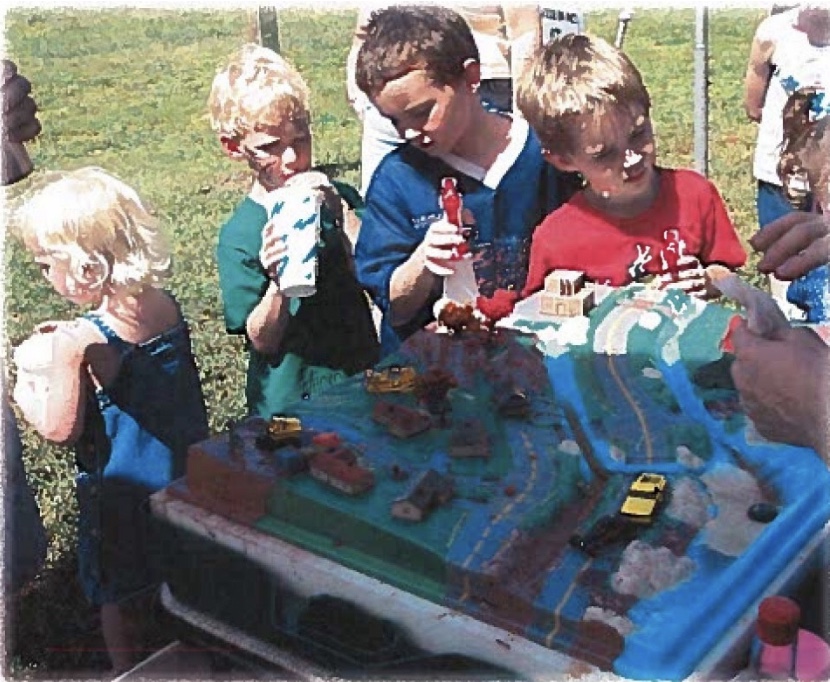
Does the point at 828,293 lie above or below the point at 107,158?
below

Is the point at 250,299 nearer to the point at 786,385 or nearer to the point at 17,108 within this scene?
the point at 17,108

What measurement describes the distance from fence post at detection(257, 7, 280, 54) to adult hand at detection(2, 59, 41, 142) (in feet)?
1.48

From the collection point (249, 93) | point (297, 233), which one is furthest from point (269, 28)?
point (297, 233)

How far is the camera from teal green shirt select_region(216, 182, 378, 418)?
248 cm

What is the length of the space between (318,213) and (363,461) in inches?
26.2

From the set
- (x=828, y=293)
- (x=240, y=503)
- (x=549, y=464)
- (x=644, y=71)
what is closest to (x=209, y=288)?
(x=240, y=503)

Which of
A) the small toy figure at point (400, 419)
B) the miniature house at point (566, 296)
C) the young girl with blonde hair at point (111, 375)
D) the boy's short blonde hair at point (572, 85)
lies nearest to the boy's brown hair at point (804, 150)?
the boy's short blonde hair at point (572, 85)

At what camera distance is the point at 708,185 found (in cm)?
264

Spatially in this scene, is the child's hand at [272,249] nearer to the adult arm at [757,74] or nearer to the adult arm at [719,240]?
the adult arm at [719,240]

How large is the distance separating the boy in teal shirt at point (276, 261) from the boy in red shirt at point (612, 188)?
0.40m

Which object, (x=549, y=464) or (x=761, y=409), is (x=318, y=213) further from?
(x=761, y=409)

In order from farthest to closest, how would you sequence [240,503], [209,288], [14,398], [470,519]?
[209,288]
[14,398]
[240,503]
[470,519]

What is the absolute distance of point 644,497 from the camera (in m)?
1.89

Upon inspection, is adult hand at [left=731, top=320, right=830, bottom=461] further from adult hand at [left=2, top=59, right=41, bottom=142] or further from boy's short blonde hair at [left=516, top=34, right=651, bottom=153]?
adult hand at [left=2, top=59, right=41, bottom=142]
